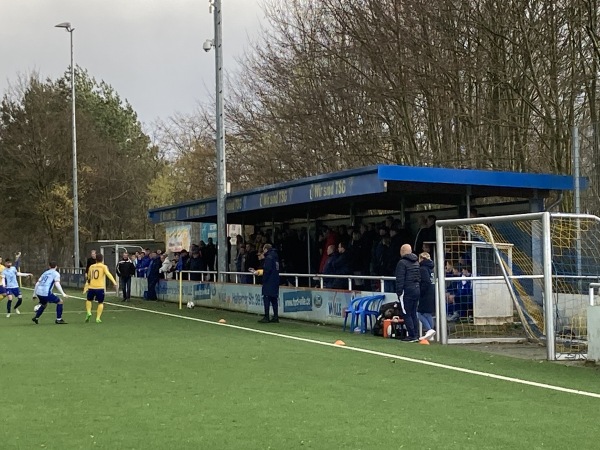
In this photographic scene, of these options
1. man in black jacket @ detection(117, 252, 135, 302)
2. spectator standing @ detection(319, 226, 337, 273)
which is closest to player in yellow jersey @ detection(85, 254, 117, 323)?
spectator standing @ detection(319, 226, 337, 273)

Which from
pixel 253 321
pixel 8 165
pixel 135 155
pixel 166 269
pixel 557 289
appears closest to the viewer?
pixel 557 289

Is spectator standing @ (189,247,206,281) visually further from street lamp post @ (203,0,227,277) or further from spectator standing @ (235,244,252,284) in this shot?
street lamp post @ (203,0,227,277)

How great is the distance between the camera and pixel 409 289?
53.5 ft

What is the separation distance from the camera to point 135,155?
212 ft

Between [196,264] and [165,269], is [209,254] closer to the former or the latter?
[196,264]

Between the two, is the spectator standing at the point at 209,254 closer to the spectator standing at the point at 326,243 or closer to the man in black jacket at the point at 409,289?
the spectator standing at the point at 326,243

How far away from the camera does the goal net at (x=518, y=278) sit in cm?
1458

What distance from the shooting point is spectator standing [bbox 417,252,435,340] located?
1658 cm

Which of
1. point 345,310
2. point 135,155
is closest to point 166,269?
point 345,310

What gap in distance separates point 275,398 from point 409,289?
688 centimetres

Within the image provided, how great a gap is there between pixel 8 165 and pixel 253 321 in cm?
3742

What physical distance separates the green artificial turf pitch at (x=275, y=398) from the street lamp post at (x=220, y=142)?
34.2 feet

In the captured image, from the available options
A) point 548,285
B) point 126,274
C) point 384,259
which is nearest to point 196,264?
point 126,274

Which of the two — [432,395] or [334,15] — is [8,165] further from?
[432,395]
